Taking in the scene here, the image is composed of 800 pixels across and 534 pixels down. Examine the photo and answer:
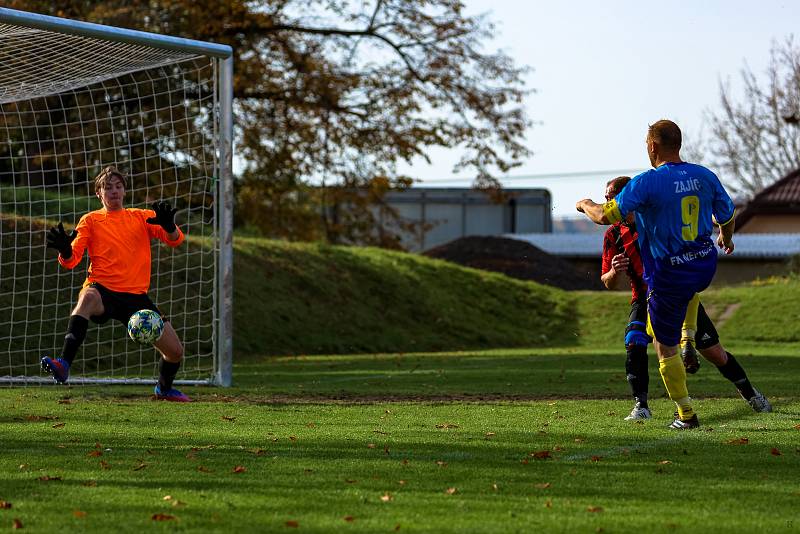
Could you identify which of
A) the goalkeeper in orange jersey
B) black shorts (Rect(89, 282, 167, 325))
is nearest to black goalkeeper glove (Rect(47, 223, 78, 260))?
the goalkeeper in orange jersey

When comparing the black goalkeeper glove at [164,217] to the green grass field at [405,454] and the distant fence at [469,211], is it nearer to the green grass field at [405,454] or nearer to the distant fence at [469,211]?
the green grass field at [405,454]

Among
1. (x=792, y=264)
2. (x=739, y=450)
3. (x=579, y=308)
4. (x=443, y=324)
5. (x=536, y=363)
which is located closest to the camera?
(x=739, y=450)

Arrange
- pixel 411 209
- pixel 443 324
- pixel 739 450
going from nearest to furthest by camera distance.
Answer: pixel 739 450
pixel 443 324
pixel 411 209

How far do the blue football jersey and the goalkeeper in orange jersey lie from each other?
4292 millimetres

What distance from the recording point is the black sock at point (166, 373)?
1146cm

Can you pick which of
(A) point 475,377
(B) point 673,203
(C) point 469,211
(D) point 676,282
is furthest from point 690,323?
(C) point 469,211

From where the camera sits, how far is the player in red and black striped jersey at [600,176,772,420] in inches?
370

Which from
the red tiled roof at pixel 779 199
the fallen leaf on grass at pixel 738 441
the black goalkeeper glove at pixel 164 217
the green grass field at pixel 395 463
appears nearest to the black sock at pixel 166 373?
the green grass field at pixel 395 463

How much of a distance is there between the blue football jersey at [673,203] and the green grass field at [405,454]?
4.25ft

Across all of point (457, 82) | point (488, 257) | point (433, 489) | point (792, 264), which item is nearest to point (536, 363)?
point (433, 489)

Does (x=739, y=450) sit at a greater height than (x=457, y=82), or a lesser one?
lesser

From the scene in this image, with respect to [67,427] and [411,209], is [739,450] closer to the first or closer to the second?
[67,427]

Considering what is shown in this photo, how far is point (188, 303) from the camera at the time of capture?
22109 millimetres

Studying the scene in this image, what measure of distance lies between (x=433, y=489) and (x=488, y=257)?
34.9 metres
